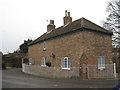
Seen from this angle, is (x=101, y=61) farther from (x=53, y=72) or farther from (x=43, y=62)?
(x=43, y=62)

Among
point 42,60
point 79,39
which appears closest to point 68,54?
point 79,39

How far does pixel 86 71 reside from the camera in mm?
17578

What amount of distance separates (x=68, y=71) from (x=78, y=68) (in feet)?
6.09

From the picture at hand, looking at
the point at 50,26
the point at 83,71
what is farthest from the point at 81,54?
the point at 50,26

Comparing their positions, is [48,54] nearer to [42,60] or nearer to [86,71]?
[42,60]

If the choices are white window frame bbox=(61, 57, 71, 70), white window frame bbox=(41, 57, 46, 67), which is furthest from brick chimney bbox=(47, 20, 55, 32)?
white window frame bbox=(61, 57, 71, 70)

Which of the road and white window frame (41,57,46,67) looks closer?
the road

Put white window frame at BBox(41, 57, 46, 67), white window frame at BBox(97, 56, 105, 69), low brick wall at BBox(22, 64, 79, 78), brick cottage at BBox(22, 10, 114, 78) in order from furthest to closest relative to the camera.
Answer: white window frame at BBox(41, 57, 46, 67) → white window frame at BBox(97, 56, 105, 69) → low brick wall at BBox(22, 64, 79, 78) → brick cottage at BBox(22, 10, 114, 78)

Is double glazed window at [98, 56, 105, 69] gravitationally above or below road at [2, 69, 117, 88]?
above

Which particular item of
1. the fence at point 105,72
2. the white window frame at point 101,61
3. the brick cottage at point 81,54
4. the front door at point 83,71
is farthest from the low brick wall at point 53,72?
the white window frame at point 101,61

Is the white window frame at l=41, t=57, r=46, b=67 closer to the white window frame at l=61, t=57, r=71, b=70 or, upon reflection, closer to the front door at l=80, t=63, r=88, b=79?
the white window frame at l=61, t=57, r=71, b=70

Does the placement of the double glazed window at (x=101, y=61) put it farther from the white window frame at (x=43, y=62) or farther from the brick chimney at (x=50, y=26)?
the brick chimney at (x=50, y=26)

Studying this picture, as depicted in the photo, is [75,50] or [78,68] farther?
[75,50]

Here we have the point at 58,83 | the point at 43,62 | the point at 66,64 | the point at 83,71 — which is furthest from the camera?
the point at 43,62
